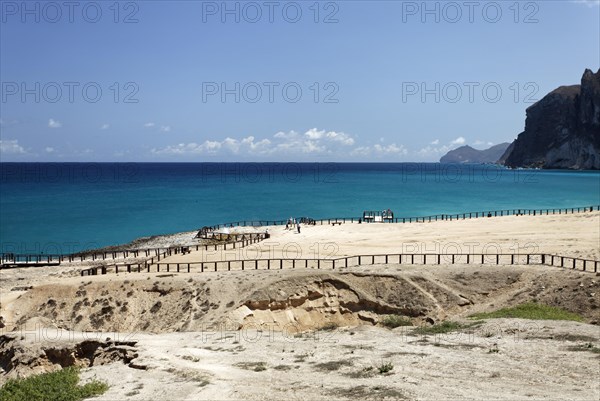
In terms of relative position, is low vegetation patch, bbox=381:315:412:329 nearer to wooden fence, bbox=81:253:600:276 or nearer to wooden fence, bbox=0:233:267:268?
wooden fence, bbox=81:253:600:276

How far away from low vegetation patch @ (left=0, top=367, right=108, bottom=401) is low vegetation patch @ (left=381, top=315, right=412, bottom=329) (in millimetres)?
15769

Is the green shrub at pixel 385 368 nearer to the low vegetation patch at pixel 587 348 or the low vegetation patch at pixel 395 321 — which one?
the low vegetation patch at pixel 587 348

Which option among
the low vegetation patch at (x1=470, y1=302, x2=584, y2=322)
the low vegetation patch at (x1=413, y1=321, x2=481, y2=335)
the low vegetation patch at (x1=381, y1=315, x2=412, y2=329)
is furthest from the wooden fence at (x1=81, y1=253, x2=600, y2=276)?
the low vegetation patch at (x1=413, y1=321, x2=481, y2=335)

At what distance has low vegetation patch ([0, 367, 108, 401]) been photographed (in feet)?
61.1

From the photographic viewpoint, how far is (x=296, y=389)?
59.5 feet

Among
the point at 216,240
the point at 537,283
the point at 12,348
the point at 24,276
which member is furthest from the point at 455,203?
the point at 12,348

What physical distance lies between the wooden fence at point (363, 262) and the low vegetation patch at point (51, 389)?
1618cm

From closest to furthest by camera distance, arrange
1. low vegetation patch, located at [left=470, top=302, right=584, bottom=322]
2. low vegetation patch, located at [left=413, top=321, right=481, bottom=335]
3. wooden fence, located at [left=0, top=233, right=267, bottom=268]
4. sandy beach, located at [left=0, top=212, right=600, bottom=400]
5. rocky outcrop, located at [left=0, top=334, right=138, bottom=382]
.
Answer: sandy beach, located at [left=0, top=212, right=600, bottom=400], rocky outcrop, located at [left=0, top=334, right=138, bottom=382], low vegetation patch, located at [left=413, top=321, right=481, bottom=335], low vegetation patch, located at [left=470, top=302, right=584, bottom=322], wooden fence, located at [left=0, top=233, right=267, bottom=268]

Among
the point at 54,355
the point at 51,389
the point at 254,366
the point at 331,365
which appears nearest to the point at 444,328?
the point at 331,365

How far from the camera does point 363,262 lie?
128 feet

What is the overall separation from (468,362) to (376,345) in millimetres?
4423

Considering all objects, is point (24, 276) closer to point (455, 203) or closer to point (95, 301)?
point (95, 301)

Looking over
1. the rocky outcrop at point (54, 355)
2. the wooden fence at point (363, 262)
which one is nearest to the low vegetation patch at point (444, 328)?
the wooden fence at point (363, 262)

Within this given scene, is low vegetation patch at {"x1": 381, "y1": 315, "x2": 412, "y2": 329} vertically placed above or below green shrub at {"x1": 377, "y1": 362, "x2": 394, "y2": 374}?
below
